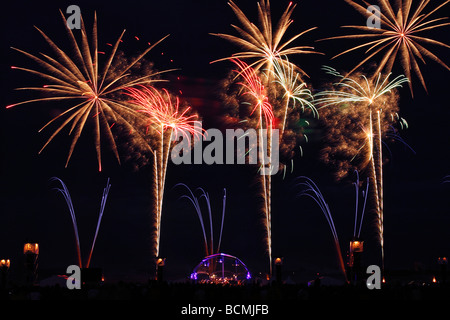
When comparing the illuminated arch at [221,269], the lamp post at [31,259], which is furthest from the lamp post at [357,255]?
the lamp post at [31,259]

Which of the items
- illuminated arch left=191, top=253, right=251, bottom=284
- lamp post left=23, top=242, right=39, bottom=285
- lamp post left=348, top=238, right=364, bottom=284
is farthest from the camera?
illuminated arch left=191, top=253, right=251, bottom=284

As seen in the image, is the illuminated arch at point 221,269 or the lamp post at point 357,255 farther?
the illuminated arch at point 221,269

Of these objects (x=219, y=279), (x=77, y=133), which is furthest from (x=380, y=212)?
(x=77, y=133)

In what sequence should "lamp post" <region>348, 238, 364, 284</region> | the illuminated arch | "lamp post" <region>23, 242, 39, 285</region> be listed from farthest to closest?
1. the illuminated arch
2. "lamp post" <region>23, 242, 39, 285</region>
3. "lamp post" <region>348, 238, 364, 284</region>

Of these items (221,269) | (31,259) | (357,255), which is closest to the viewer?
(357,255)

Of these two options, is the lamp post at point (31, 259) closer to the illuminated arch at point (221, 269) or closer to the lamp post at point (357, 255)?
the illuminated arch at point (221, 269)

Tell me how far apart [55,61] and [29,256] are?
34.6ft

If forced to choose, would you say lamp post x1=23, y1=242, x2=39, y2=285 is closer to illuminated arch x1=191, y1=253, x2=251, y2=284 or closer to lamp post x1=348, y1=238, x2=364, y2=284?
illuminated arch x1=191, y1=253, x2=251, y2=284

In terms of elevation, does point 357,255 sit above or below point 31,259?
above

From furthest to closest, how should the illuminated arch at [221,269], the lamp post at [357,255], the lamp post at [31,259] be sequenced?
1. the illuminated arch at [221,269]
2. the lamp post at [31,259]
3. the lamp post at [357,255]

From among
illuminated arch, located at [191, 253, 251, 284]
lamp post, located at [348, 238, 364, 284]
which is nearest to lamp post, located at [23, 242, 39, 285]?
illuminated arch, located at [191, 253, 251, 284]

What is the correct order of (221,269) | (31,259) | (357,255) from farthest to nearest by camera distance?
(221,269) < (31,259) < (357,255)
